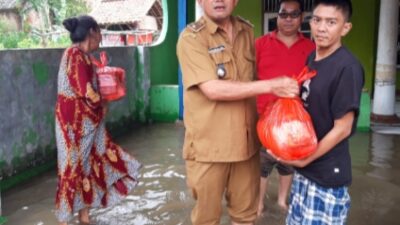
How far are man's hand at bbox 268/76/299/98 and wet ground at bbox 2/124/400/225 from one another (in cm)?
171

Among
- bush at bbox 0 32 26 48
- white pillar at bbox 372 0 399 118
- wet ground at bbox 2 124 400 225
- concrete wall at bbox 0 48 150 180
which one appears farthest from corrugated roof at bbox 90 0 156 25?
concrete wall at bbox 0 48 150 180

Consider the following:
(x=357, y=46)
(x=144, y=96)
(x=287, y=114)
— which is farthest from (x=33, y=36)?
(x=287, y=114)

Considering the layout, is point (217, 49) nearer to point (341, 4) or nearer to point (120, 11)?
point (341, 4)

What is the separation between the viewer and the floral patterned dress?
119 inches

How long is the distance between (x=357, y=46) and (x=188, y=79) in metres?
7.11

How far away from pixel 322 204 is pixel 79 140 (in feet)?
6.22

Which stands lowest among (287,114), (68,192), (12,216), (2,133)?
(12,216)

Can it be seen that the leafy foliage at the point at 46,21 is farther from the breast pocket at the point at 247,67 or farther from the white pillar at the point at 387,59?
the breast pocket at the point at 247,67

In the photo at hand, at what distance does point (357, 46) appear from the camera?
8320 mm

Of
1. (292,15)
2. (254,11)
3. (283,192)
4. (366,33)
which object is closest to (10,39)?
(254,11)

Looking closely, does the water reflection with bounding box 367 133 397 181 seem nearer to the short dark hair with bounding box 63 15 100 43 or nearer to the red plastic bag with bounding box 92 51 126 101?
the red plastic bag with bounding box 92 51 126 101

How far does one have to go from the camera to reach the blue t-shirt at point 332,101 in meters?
1.78

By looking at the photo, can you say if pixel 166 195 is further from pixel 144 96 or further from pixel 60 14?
pixel 60 14

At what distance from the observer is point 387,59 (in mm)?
6629
